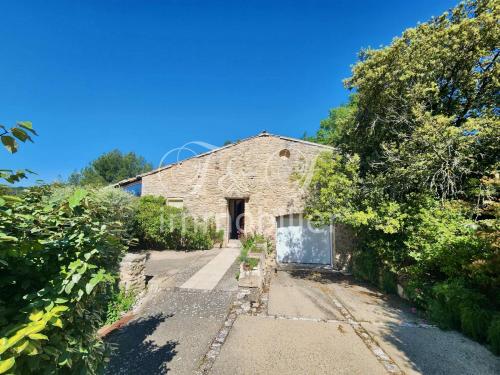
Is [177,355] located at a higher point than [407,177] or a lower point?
lower

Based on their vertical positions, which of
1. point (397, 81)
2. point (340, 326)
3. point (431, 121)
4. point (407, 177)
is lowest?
point (340, 326)

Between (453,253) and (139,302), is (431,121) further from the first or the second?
(139,302)

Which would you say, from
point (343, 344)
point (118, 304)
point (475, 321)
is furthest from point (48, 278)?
point (475, 321)

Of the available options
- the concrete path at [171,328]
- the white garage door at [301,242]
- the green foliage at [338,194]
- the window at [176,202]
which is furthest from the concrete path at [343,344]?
the window at [176,202]

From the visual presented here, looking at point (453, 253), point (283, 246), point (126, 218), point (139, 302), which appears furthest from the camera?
point (283, 246)

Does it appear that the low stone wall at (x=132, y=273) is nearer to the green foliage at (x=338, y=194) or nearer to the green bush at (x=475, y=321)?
the green foliage at (x=338, y=194)

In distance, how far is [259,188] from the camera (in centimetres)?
A: 1208

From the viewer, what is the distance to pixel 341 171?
8.68 m

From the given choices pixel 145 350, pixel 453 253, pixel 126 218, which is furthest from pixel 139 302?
pixel 453 253

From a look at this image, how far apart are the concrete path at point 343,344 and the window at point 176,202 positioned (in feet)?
25.9

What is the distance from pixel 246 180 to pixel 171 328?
8.30m

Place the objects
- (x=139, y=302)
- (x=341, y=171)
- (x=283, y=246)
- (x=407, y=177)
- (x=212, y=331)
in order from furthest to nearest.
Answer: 1. (x=283, y=246)
2. (x=341, y=171)
3. (x=407, y=177)
4. (x=139, y=302)
5. (x=212, y=331)

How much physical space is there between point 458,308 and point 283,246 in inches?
289

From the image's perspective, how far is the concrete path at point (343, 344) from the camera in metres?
3.66
